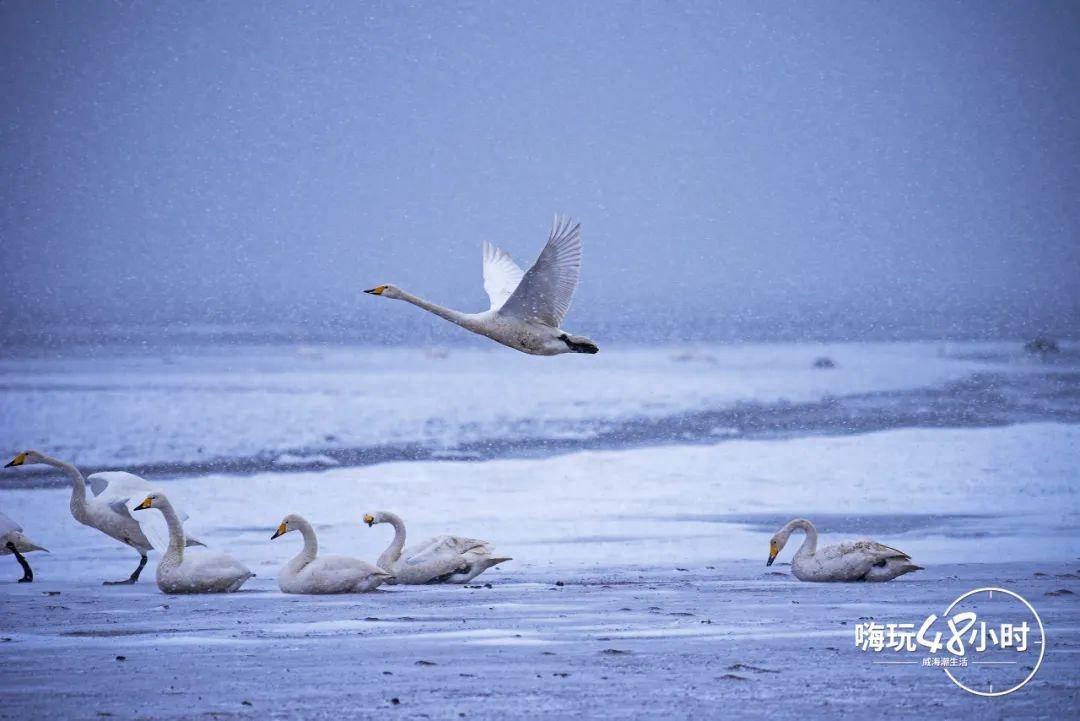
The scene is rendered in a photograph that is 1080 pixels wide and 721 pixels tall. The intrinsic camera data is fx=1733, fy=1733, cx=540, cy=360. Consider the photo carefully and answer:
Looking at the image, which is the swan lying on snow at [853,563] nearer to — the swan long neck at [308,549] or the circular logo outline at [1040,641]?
the circular logo outline at [1040,641]

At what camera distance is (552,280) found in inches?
522

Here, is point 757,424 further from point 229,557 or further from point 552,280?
point 229,557

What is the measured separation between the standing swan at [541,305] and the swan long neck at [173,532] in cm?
324

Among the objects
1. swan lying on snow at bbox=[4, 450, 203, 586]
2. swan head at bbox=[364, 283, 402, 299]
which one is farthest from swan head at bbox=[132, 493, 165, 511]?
swan head at bbox=[364, 283, 402, 299]

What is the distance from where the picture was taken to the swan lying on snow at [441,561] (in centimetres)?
1140

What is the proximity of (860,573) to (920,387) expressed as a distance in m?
18.8

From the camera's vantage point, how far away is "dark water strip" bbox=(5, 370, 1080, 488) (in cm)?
1870

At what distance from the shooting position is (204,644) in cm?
909

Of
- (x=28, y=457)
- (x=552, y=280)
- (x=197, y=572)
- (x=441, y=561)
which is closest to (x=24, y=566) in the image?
(x=197, y=572)

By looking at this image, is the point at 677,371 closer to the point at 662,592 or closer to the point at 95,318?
the point at 662,592

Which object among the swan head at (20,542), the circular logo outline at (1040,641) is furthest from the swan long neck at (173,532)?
the circular logo outline at (1040,641)

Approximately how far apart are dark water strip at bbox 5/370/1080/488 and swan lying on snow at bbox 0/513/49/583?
4.85m

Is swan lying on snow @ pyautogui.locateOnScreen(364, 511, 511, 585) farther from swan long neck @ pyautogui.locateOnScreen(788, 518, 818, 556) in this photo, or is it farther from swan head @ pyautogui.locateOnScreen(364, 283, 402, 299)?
swan head @ pyautogui.locateOnScreen(364, 283, 402, 299)

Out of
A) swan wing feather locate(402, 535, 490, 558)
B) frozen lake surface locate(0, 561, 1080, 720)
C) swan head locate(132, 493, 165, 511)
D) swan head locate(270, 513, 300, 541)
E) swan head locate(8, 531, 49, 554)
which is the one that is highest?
swan head locate(132, 493, 165, 511)
